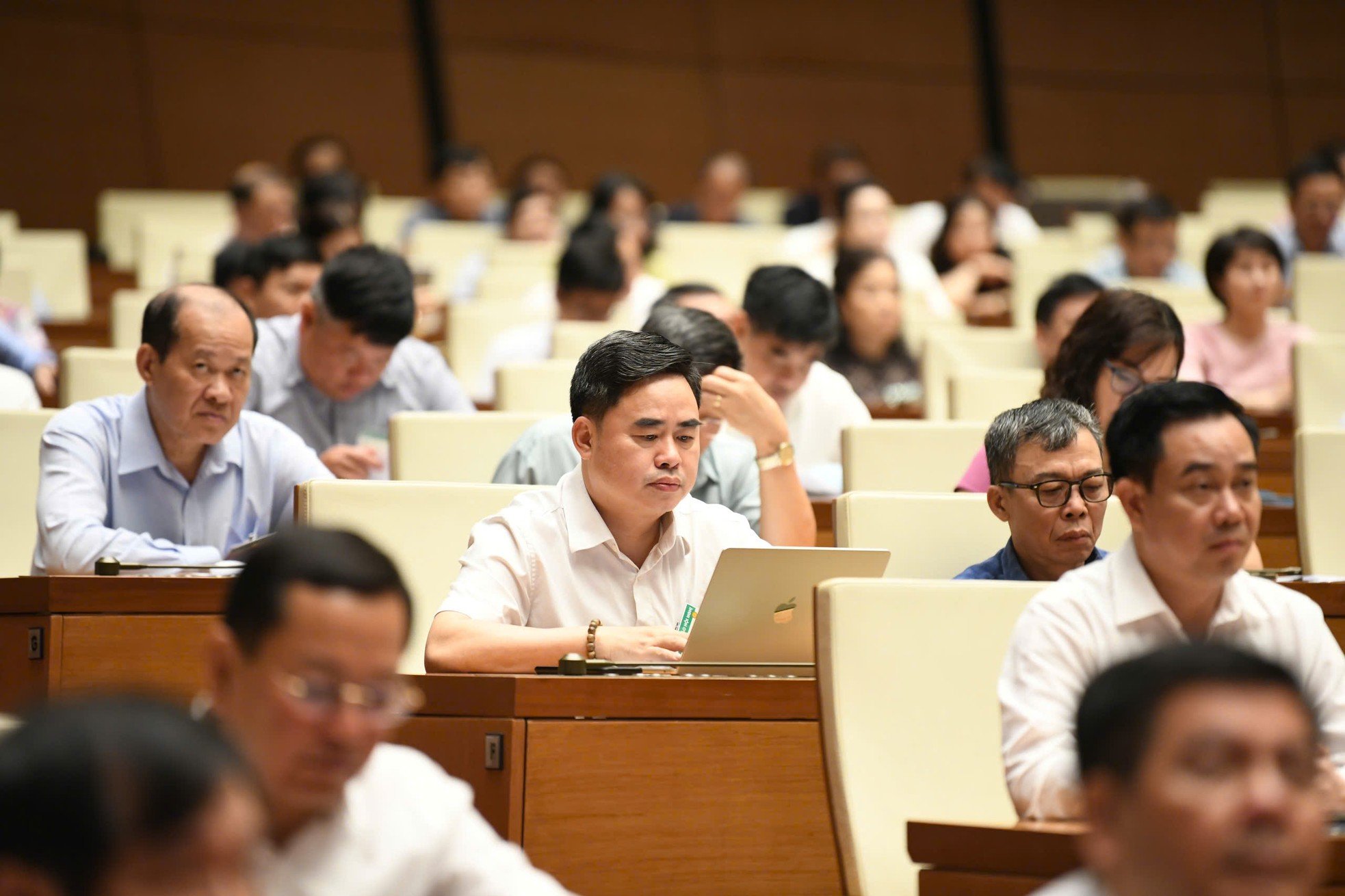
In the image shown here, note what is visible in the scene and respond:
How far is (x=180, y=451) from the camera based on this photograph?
3.55 meters

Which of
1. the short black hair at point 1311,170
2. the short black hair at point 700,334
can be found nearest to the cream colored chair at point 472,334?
the short black hair at point 700,334

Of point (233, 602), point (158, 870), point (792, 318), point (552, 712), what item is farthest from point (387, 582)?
point (792, 318)

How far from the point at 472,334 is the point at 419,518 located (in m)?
2.83

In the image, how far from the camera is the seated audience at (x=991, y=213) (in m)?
8.66

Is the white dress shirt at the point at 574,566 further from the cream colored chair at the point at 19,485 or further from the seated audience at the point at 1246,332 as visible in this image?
the seated audience at the point at 1246,332

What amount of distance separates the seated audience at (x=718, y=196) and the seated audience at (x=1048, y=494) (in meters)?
6.07

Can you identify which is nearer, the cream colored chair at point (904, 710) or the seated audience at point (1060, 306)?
the cream colored chair at point (904, 710)

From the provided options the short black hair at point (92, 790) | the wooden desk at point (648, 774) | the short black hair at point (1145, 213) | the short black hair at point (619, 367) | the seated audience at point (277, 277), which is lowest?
the wooden desk at point (648, 774)

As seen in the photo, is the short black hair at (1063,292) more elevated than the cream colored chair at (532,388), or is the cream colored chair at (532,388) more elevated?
the short black hair at (1063,292)

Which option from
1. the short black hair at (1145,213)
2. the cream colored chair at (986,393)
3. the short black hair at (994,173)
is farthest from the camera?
the short black hair at (994,173)

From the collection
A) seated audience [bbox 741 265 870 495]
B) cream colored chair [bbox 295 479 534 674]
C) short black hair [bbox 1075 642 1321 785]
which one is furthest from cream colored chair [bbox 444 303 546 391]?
short black hair [bbox 1075 642 1321 785]

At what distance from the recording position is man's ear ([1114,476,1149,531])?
222cm

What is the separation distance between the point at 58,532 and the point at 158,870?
236 centimetres

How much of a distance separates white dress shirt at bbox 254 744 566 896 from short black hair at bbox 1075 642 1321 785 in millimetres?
499
